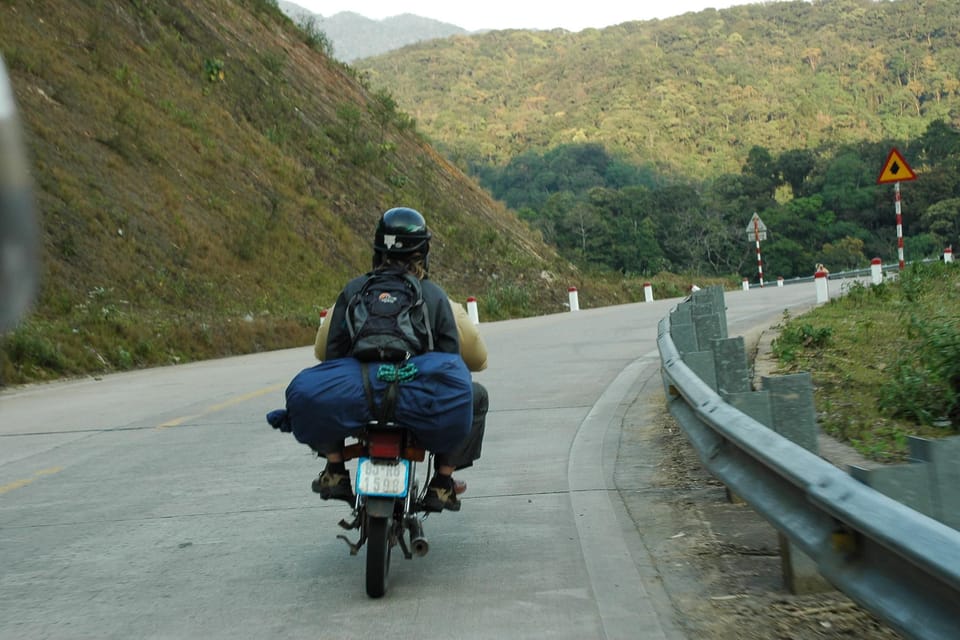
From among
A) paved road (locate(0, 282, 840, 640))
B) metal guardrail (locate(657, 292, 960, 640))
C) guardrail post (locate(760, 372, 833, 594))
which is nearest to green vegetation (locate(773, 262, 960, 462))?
paved road (locate(0, 282, 840, 640))

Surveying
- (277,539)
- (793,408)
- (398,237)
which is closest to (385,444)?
(398,237)

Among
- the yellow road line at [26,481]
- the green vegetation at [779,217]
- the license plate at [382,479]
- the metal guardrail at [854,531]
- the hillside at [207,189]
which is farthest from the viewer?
the green vegetation at [779,217]

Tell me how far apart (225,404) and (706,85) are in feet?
498

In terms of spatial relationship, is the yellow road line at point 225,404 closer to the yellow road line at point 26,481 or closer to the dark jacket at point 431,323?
the yellow road line at point 26,481

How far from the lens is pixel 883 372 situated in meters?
10.7

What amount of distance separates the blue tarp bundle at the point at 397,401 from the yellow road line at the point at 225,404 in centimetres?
677

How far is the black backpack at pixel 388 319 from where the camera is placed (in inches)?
210

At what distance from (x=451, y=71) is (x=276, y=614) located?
186680 millimetres

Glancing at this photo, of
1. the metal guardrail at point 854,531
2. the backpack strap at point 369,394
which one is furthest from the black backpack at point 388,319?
the metal guardrail at point 854,531

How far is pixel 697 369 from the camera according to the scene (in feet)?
23.6

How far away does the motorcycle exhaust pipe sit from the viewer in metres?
5.42

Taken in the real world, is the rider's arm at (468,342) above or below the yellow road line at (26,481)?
above

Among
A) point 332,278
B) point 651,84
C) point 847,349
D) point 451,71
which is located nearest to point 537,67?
point 451,71

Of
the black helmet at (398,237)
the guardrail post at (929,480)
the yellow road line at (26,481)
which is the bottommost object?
the yellow road line at (26,481)
